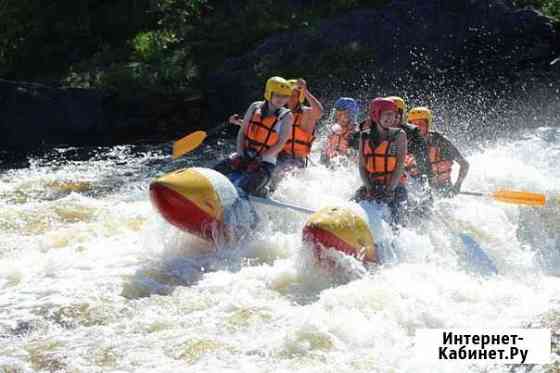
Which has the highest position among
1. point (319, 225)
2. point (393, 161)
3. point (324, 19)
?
point (324, 19)

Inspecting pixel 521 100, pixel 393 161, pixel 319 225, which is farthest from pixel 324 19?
pixel 319 225

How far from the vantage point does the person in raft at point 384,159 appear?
22.2 feet

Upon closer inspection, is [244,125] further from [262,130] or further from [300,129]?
[300,129]

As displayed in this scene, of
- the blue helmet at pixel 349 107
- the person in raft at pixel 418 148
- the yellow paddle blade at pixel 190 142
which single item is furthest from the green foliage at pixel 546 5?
the yellow paddle blade at pixel 190 142

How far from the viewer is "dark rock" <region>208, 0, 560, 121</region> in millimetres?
13289

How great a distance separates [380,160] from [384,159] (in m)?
0.04

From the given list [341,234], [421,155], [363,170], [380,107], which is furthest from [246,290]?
[421,155]

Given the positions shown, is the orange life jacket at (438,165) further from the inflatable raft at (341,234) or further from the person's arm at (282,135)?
the inflatable raft at (341,234)

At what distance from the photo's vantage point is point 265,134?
763 centimetres

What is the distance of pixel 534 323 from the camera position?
210 inches

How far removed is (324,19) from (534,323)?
1020 centimetres

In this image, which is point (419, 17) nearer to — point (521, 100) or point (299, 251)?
point (521, 100)

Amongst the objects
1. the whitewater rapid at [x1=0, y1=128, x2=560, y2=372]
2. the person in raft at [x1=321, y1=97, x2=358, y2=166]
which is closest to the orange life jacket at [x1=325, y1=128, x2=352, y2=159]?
the person in raft at [x1=321, y1=97, x2=358, y2=166]

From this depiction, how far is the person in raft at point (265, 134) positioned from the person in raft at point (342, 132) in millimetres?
1561
